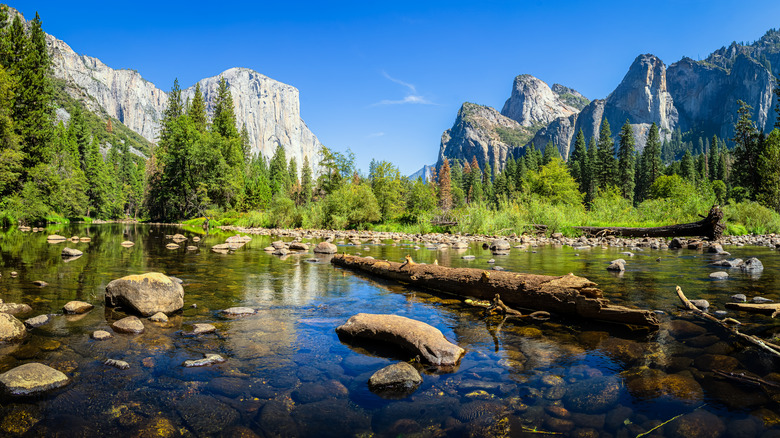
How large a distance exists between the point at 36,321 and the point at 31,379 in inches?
102

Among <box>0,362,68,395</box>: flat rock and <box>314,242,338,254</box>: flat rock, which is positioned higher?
<box>314,242,338,254</box>: flat rock

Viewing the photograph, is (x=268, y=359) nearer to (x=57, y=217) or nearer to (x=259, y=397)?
(x=259, y=397)

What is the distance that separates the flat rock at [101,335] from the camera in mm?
4845

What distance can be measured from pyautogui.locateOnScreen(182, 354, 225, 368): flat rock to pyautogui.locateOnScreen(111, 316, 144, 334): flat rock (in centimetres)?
167

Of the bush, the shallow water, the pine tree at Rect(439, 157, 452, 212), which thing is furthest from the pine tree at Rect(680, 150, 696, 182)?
the shallow water

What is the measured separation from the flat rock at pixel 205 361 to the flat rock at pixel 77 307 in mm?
3342

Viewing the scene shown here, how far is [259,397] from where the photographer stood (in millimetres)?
3410

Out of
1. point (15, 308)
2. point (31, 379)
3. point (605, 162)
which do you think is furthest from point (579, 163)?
point (31, 379)

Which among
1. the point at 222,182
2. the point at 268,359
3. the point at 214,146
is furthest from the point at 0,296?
the point at 214,146

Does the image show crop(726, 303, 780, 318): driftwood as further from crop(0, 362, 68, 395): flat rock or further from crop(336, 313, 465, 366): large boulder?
crop(0, 362, 68, 395): flat rock

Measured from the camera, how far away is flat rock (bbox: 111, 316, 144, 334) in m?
5.20

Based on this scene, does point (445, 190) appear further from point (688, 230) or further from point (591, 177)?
point (688, 230)

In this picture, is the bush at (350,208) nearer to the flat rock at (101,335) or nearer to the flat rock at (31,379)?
the flat rock at (101,335)

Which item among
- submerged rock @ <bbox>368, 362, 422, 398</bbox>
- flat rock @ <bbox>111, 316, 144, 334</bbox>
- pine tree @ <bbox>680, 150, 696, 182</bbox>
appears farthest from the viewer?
pine tree @ <bbox>680, 150, 696, 182</bbox>
